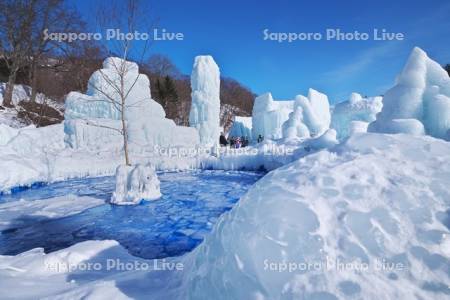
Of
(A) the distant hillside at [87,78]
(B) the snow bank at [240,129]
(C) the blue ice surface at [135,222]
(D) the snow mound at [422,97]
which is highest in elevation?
(A) the distant hillside at [87,78]

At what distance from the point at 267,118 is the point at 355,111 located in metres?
7.73

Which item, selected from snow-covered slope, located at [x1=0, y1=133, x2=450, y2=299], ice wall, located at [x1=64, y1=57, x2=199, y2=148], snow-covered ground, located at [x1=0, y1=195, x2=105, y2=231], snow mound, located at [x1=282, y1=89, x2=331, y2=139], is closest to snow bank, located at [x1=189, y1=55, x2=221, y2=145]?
ice wall, located at [x1=64, y1=57, x2=199, y2=148]

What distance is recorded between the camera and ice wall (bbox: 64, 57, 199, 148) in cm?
1488

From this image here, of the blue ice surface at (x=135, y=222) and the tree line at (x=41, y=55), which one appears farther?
the tree line at (x=41, y=55)

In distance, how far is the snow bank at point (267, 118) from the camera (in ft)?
86.6

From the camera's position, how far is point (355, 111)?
22.4m

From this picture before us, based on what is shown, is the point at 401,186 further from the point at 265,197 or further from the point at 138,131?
the point at 138,131

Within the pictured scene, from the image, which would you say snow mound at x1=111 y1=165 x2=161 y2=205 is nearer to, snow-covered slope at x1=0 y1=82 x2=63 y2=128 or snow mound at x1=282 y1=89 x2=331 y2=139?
snow mound at x1=282 y1=89 x2=331 y2=139

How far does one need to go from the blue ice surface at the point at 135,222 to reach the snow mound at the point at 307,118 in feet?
32.2

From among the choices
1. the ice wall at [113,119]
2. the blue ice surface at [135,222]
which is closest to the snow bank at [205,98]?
the ice wall at [113,119]

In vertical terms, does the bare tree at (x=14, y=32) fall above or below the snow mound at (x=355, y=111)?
above

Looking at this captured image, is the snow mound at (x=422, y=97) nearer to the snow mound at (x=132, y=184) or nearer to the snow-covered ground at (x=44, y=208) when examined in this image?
the snow mound at (x=132, y=184)

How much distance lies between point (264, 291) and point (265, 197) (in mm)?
612

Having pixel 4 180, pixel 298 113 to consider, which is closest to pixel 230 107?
pixel 298 113
